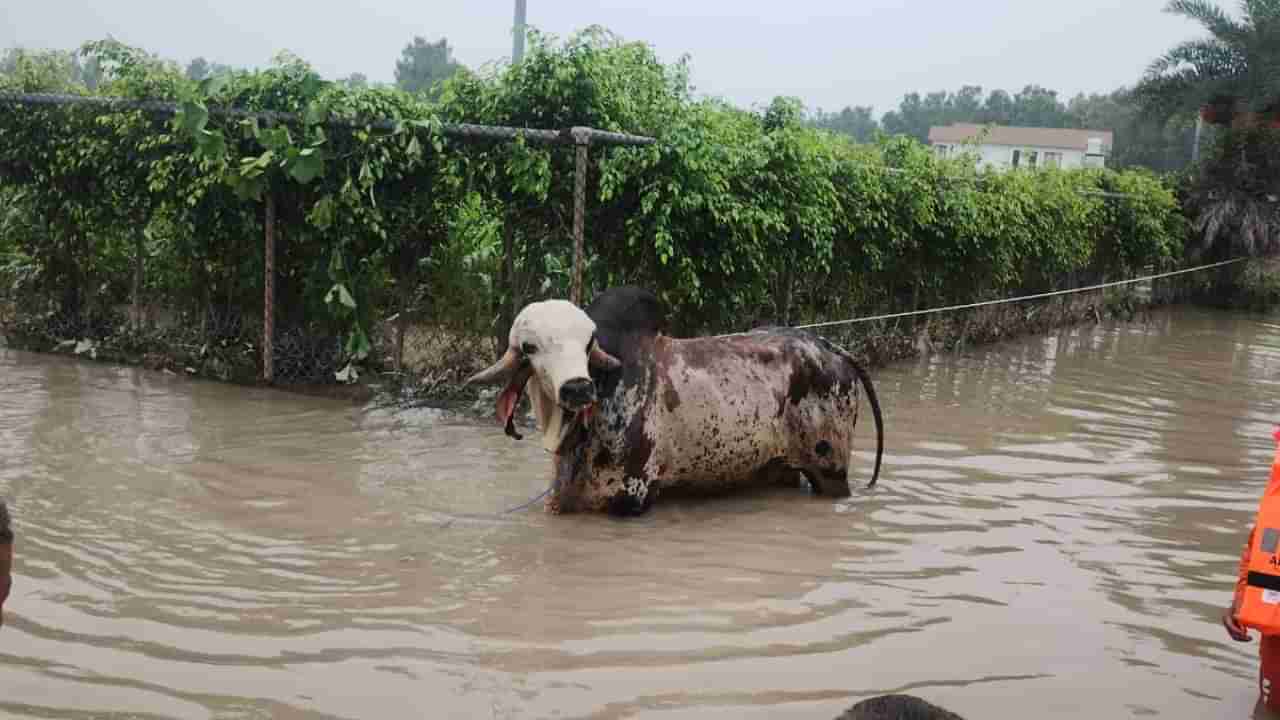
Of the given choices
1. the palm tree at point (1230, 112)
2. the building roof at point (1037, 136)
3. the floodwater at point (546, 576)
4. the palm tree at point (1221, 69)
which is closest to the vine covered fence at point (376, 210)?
the floodwater at point (546, 576)

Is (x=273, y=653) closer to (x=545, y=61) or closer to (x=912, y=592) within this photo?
(x=912, y=592)

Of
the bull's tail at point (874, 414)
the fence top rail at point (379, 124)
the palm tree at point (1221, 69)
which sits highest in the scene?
the palm tree at point (1221, 69)

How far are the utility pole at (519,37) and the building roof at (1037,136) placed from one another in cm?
5551

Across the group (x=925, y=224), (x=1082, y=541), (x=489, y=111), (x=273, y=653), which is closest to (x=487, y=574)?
(x=273, y=653)

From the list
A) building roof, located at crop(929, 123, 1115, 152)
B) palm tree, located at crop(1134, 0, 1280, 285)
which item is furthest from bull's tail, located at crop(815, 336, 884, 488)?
building roof, located at crop(929, 123, 1115, 152)

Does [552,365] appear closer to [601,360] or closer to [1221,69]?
[601,360]

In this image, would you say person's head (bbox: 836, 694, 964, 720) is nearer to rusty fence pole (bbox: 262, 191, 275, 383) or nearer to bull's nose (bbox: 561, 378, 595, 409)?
bull's nose (bbox: 561, 378, 595, 409)

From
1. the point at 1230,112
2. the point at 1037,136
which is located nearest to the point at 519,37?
the point at 1230,112

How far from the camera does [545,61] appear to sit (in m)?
8.53

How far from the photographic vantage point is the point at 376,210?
344 inches

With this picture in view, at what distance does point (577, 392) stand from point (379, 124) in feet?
11.6

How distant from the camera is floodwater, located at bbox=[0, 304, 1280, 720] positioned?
4.40m

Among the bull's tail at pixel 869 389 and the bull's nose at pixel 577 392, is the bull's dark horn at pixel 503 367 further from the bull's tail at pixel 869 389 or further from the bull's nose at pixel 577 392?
the bull's tail at pixel 869 389

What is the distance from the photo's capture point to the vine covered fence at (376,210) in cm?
858
